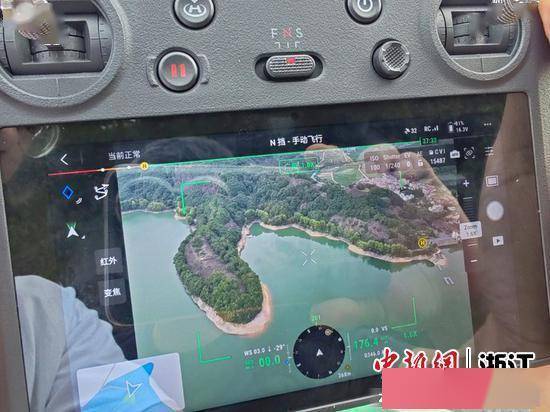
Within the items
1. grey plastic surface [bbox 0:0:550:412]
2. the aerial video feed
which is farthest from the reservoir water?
grey plastic surface [bbox 0:0:550:412]

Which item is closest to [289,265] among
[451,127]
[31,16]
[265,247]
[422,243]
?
[265,247]

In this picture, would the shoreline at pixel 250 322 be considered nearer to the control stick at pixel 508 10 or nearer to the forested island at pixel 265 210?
the forested island at pixel 265 210

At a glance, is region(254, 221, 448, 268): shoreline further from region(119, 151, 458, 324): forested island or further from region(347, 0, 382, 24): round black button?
region(347, 0, 382, 24): round black button

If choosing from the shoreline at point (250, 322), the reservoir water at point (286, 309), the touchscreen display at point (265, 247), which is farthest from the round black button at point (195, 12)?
the shoreline at point (250, 322)

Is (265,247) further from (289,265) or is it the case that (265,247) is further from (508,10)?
(508,10)

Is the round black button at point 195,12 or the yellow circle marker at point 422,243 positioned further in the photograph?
the yellow circle marker at point 422,243

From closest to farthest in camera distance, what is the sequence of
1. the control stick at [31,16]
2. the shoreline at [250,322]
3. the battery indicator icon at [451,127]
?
the control stick at [31,16] → the shoreline at [250,322] → the battery indicator icon at [451,127]
